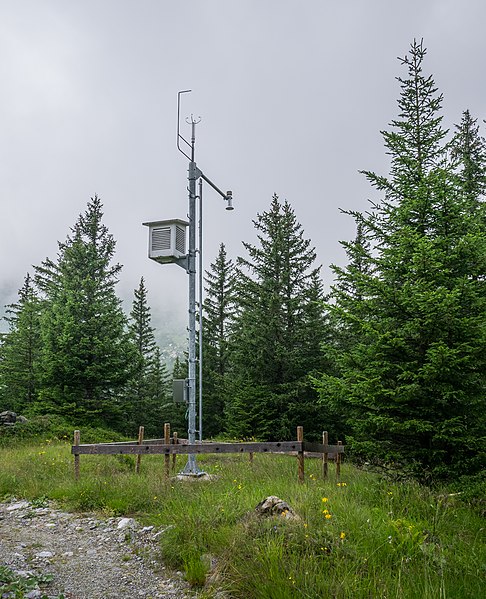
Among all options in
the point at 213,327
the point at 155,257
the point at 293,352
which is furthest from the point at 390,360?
the point at 213,327

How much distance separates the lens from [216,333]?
3241 cm

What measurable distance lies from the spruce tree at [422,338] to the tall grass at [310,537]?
6.77ft

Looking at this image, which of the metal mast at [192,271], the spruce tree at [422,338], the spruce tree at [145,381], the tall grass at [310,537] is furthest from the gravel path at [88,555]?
the spruce tree at [145,381]

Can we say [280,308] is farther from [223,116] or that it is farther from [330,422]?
[223,116]

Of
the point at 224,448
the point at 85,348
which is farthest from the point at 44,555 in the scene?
the point at 85,348

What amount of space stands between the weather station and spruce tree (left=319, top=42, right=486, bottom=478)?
114 inches

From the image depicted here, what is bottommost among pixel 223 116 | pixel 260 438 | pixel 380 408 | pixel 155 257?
pixel 260 438

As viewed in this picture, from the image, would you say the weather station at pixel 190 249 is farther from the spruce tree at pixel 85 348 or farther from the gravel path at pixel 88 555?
the spruce tree at pixel 85 348

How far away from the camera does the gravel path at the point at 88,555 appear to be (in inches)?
173

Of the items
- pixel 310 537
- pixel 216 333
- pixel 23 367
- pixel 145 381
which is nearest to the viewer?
pixel 310 537

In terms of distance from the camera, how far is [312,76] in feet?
39.5

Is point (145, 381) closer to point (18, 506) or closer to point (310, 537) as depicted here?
point (18, 506)

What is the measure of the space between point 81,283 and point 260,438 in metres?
11.5

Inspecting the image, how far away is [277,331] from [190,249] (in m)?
11.7
